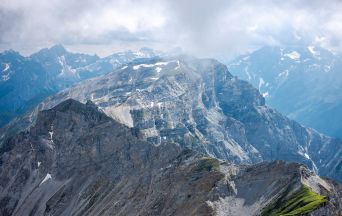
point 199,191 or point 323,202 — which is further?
point 199,191

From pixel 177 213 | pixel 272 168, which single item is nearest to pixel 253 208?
pixel 272 168

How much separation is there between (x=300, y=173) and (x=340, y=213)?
123 ft

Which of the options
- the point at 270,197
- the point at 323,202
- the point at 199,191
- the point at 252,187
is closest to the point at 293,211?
the point at 323,202

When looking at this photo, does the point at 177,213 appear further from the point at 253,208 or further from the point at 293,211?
the point at 293,211

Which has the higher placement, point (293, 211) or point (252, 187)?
point (293, 211)

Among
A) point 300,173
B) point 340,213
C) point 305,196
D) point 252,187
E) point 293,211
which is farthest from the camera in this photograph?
point 252,187

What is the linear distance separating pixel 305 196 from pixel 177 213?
183ft

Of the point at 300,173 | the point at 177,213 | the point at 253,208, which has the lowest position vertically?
the point at 177,213

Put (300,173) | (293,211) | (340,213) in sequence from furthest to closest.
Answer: (300,173), (293,211), (340,213)

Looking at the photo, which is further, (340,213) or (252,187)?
(252,187)

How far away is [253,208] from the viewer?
178750 mm

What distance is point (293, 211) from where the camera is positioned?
14925 centimetres

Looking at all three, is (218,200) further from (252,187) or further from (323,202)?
(323,202)

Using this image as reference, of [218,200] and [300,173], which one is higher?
[300,173]
